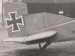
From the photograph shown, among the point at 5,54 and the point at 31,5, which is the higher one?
the point at 31,5

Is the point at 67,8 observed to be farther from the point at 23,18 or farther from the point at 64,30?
the point at 23,18

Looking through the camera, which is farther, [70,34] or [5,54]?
[5,54]

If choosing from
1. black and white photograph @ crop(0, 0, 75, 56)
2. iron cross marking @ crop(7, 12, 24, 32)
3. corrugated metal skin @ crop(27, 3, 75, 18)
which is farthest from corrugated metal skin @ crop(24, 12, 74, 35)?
iron cross marking @ crop(7, 12, 24, 32)

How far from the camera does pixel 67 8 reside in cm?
633

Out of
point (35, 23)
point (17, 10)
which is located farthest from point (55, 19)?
point (17, 10)

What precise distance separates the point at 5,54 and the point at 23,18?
1.76 meters

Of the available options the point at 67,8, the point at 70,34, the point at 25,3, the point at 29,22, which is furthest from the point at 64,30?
the point at 25,3

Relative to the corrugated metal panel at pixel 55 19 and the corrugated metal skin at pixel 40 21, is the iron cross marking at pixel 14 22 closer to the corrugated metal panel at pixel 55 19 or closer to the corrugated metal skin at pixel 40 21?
the corrugated metal skin at pixel 40 21

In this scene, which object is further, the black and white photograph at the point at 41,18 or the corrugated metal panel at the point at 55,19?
the corrugated metal panel at the point at 55,19

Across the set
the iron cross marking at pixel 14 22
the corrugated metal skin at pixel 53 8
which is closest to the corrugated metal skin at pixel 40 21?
the corrugated metal skin at pixel 53 8

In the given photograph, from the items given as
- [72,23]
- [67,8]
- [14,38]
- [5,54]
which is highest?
[67,8]

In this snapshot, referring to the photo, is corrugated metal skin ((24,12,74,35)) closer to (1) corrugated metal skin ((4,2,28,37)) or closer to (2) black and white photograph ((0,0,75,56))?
(2) black and white photograph ((0,0,75,56))

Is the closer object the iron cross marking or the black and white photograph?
the black and white photograph

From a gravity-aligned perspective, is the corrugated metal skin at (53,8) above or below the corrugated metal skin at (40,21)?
above
